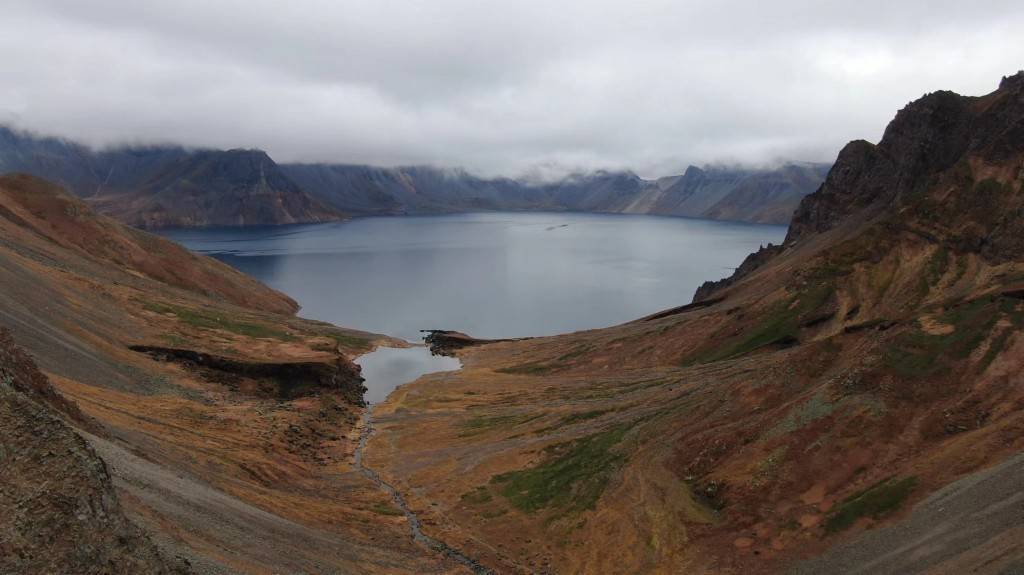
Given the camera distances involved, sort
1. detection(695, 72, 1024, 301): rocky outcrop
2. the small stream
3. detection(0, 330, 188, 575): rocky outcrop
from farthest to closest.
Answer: detection(695, 72, 1024, 301): rocky outcrop < the small stream < detection(0, 330, 188, 575): rocky outcrop

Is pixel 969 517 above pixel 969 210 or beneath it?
beneath

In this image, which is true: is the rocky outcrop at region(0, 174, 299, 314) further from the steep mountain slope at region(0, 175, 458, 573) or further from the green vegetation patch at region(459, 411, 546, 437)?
the green vegetation patch at region(459, 411, 546, 437)

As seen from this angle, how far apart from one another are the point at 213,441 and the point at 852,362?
1991 inches

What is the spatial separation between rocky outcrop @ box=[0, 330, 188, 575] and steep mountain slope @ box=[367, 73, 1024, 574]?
25663 mm

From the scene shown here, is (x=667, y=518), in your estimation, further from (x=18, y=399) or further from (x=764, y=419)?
(x=18, y=399)

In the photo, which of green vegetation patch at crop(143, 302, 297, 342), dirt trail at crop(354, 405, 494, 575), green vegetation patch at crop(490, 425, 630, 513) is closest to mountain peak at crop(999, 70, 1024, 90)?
green vegetation patch at crop(490, 425, 630, 513)

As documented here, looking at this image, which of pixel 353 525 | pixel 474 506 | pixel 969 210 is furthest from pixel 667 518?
pixel 969 210

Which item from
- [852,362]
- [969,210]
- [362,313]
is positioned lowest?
[362,313]

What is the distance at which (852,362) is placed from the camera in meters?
49.0

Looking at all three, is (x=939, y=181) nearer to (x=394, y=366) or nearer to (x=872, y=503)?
(x=872, y=503)

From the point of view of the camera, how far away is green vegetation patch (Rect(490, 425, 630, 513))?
5062 centimetres

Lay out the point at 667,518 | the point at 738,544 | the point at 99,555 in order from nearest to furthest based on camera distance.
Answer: the point at 99,555, the point at 738,544, the point at 667,518

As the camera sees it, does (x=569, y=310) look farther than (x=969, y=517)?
Yes

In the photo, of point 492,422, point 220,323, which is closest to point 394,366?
point 220,323
